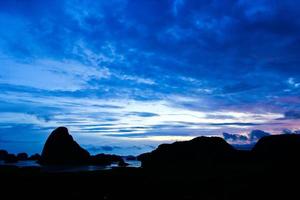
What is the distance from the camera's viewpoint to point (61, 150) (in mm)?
180625

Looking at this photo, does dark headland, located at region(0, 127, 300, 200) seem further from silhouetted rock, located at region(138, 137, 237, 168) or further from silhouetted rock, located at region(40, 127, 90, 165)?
silhouetted rock, located at region(40, 127, 90, 165)

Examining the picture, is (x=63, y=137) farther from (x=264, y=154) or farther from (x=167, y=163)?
(x=264, y=154)

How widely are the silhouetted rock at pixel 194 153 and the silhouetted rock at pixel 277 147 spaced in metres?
9.86

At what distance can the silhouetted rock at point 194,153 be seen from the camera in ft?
247

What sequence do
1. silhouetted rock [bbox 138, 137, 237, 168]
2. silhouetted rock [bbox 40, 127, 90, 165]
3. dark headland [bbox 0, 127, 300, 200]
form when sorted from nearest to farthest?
1. dark headland [bbox 0, 127, 300, 200]
2. silhouetted rock [bbox 138, 137, 237, 168]
3. silhouetted rock [bbox 40, 127, 90, 165]

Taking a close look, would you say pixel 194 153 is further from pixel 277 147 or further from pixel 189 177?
pixel 189 177

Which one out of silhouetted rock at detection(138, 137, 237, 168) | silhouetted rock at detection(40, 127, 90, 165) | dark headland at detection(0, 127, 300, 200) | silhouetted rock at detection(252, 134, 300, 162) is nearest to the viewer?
dark headland at detection(0, 127, 300, 200)

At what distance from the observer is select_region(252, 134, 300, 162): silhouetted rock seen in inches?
2165

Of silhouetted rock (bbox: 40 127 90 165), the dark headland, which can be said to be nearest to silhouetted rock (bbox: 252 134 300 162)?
the dark headland

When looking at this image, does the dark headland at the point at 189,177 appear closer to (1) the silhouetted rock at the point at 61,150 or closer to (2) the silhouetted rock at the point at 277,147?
(2) the silhouetted rock at the point at 277,147

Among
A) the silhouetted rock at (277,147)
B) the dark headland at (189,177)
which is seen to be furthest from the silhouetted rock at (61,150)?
the silhouetted rock at (277,147)

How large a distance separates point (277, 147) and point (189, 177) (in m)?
22.3

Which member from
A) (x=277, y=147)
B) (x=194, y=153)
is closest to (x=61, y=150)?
(x=194, y=153)

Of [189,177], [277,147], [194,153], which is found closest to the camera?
[189,177]
